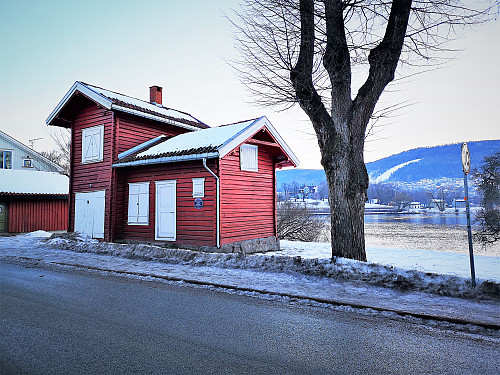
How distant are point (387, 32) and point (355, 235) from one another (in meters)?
4.82

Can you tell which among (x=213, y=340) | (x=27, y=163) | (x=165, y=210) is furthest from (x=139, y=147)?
(x=27, y=163)

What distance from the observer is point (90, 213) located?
1612 centimetres

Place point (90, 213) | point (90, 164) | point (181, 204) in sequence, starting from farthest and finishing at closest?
point (90, 164) < point (90, 213) < point (181, 204)

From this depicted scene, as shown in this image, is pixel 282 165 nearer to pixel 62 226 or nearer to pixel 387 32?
pixel 387 32

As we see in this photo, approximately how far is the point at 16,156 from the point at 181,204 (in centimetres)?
2685

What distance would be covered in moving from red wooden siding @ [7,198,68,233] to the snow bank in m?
15.4

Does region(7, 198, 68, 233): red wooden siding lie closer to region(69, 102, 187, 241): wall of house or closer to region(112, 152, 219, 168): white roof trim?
region(69, 102, 187, 241): wall of house

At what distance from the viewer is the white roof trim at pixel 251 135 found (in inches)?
481

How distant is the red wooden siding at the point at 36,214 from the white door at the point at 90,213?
9.30 m

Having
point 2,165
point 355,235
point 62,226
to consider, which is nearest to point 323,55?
point 355,235

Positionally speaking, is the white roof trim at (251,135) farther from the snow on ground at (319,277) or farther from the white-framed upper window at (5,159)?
the white-framed upper window at (5,159)

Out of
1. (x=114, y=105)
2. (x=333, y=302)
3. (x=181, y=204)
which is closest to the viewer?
(x=333, y=302)

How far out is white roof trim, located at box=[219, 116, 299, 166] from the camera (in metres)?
12.2

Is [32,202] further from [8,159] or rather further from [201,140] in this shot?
[201,140]
